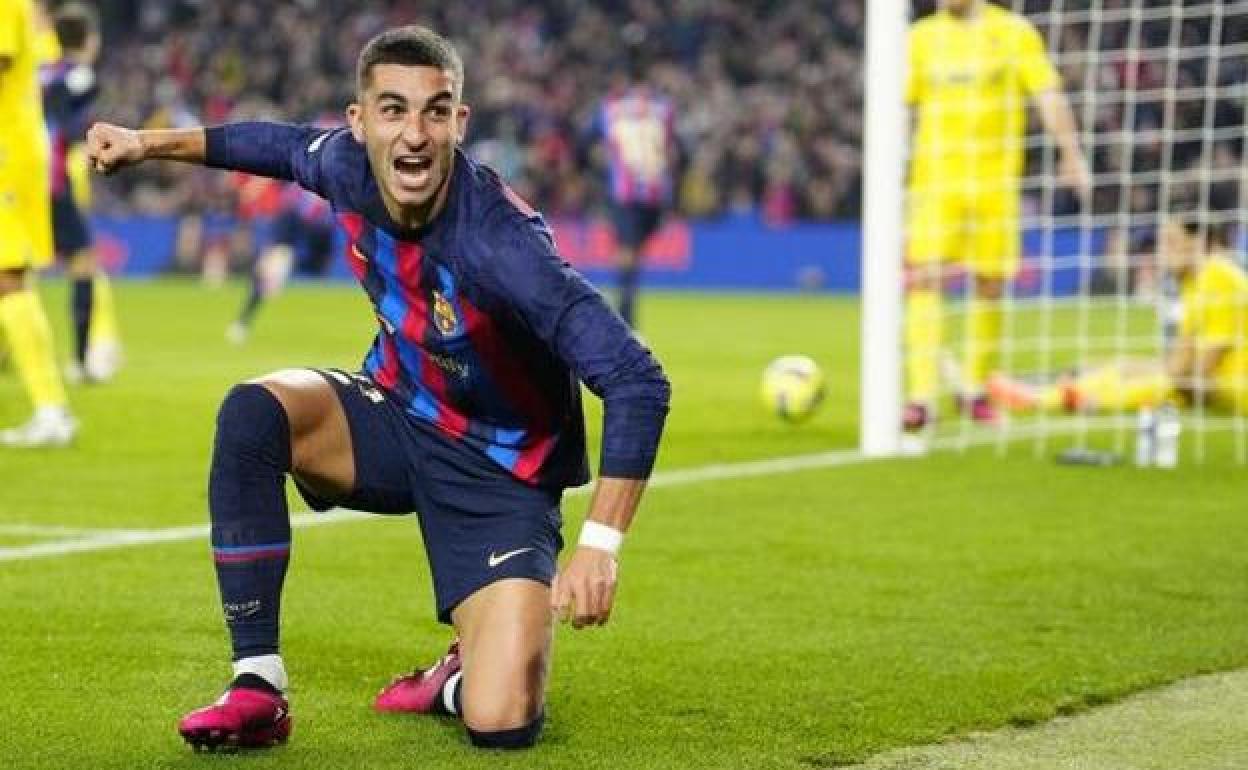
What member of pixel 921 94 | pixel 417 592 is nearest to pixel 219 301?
pixel 921 94

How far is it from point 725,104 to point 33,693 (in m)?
26.7

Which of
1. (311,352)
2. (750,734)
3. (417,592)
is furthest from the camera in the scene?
(311,352)

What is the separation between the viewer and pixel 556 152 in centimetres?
3086

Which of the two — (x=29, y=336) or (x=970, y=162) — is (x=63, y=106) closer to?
(x=29, y=336)

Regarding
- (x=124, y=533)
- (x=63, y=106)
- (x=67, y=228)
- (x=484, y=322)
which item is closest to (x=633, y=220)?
(x=67, y=228)

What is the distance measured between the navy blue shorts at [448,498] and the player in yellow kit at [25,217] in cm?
498

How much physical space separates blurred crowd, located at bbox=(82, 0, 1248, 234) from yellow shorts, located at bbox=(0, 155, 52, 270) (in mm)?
15160

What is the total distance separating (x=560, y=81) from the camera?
3300cm

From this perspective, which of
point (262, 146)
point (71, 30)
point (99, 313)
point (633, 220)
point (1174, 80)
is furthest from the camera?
point (633, 220)

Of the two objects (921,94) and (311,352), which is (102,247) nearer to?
(311,352)

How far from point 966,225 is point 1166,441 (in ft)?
6.42

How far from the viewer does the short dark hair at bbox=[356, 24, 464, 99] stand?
15.0ft

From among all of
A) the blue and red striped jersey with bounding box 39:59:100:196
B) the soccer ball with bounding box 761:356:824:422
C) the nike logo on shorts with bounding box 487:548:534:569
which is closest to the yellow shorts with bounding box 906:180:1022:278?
the soccer ball with bounding box 761:356:824:422

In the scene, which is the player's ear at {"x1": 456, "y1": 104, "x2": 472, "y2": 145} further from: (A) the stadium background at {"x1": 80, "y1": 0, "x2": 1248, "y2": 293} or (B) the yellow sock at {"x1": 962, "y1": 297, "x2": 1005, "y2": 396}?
(A) the stadium background at {"x1": 80, "y1": 0, "x2": 1248, "y2": 293}
